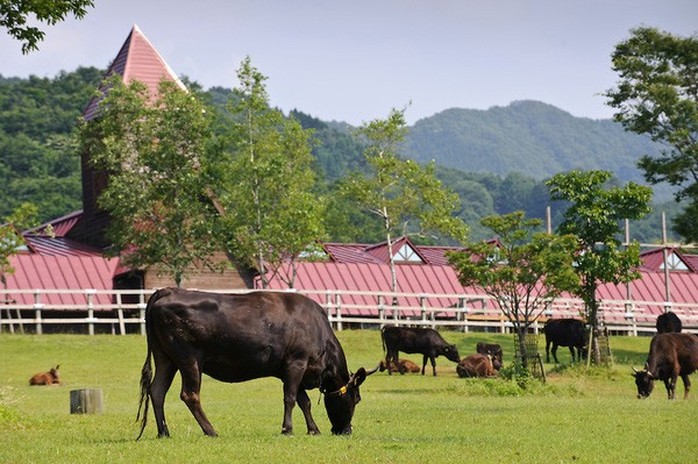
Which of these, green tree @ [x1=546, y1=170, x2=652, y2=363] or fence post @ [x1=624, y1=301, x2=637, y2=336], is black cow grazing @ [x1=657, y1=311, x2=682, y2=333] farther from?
green tree @ [x1=546, y1=170, x2=652, y2=363]

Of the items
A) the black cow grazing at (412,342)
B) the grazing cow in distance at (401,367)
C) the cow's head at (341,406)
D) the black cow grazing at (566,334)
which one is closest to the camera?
the cow's head at (341,406)

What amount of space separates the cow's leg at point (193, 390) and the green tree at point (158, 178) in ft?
→ 105

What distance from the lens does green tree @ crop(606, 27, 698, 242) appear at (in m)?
49.5

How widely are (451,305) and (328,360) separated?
41.2 meters

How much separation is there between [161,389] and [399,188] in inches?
1604

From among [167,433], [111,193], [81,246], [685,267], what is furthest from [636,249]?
[685,267]

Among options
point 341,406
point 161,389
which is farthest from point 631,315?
point 161,389

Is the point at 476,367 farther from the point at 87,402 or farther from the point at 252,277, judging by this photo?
the point at 252,277

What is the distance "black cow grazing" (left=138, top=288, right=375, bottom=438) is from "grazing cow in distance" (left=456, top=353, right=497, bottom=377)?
17339 millimetres

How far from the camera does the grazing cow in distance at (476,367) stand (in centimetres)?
3581

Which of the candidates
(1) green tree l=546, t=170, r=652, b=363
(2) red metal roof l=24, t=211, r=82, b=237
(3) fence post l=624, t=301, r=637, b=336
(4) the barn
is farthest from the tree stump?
(2) red metal roof l=24, t=211, r=82, b=237

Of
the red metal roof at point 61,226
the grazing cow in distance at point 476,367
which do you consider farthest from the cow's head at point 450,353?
the red metal roof at point 61,226

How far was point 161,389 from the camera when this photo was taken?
1742cm

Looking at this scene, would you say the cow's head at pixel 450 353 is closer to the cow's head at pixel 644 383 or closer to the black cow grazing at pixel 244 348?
the cow's head at pixel 644 383
